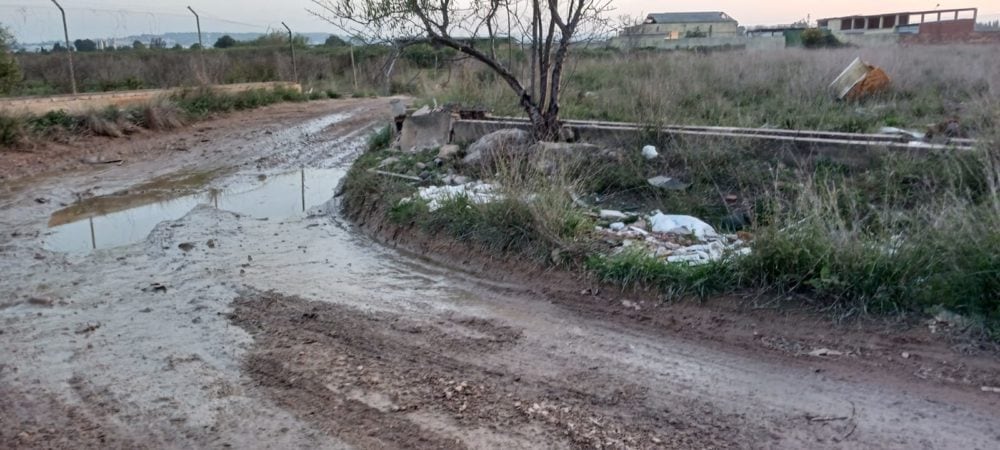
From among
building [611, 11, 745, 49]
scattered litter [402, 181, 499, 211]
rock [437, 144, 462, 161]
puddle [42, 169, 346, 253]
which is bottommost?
puddle [42, 169, 346, 253]

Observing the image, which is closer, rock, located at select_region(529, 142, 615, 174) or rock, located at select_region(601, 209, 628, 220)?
rock, located at select_region(601, 209, 628, 220)

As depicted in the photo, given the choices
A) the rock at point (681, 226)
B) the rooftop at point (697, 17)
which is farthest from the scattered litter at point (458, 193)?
the rooftop at point (697, 17)

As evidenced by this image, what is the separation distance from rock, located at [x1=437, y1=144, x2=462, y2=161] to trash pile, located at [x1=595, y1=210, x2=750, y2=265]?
3475mm

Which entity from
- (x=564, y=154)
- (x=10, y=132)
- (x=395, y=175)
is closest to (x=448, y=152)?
(x=395, y=175)

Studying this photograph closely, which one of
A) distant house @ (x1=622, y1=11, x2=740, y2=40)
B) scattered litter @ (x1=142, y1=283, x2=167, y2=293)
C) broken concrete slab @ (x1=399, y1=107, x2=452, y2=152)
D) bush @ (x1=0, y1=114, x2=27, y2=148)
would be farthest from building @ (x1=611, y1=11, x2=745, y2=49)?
scattered litter @ (x1=142, y1=283, x2=167, y2=293)

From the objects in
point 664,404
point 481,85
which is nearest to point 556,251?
point 664,404

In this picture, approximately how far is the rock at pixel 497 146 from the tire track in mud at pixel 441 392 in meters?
4.34

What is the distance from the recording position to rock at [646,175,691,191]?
8.02m

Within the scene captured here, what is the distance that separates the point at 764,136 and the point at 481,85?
7.81 meters

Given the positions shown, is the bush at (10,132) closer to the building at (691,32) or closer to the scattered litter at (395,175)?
the scattered litter at (395,175)

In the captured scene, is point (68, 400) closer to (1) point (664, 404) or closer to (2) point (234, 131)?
(1) point (664, 404)

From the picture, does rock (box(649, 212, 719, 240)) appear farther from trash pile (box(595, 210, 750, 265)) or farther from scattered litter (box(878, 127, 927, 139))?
scattered litter (box(878, 127, 927, 139))

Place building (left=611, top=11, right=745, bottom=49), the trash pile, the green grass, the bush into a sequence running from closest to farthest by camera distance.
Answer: the green grass → the trash pile → the bush → building (left=611, top=11, right=745, bottom=49)

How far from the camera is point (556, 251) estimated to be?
20.6 ft
